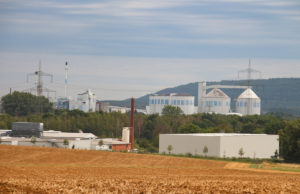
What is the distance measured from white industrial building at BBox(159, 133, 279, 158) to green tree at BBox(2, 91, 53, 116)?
279 ft

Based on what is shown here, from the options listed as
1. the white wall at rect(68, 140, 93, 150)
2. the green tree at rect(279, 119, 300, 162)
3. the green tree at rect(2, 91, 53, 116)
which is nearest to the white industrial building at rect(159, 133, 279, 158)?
the green tree at rect(279, 119, 300, 162)

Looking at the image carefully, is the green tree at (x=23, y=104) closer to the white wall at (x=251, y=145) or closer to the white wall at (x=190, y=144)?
the white wall at (x=190, y=144)

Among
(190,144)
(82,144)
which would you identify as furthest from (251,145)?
(82,144)

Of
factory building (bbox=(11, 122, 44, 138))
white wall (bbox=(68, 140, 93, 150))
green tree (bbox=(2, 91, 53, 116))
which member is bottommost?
white wall (bbox=(68, 140, 93, 150))

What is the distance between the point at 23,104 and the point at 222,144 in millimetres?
97879

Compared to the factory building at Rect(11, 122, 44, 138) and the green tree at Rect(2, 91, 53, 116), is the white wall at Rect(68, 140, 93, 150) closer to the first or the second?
the factory building at Rect(11, 122, 44, 138)

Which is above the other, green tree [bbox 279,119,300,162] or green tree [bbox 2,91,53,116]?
green tree [bbox 2,91,53,116]

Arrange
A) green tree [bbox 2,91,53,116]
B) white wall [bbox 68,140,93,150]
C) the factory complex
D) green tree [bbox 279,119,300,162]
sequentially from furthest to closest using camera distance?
1. green tree [bbox 2,91,53,116]
2. white wall [bbox 68,140,93,150]
3. the factory complex
4. green tree [bbox 279,119,300,162]

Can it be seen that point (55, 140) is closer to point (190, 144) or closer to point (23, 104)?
point (190, 144)

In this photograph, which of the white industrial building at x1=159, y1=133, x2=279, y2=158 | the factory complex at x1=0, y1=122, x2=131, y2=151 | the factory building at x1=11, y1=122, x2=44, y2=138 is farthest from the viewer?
the factory building at x1=11, y1=122, x2=44, y2=138

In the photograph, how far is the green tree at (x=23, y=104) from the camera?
168375 millimetres

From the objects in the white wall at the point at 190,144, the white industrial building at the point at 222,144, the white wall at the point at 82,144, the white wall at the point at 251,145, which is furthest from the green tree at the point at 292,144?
the white wall at the point at 82,144

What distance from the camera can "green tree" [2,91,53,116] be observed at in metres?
168

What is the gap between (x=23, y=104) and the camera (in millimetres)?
170625
